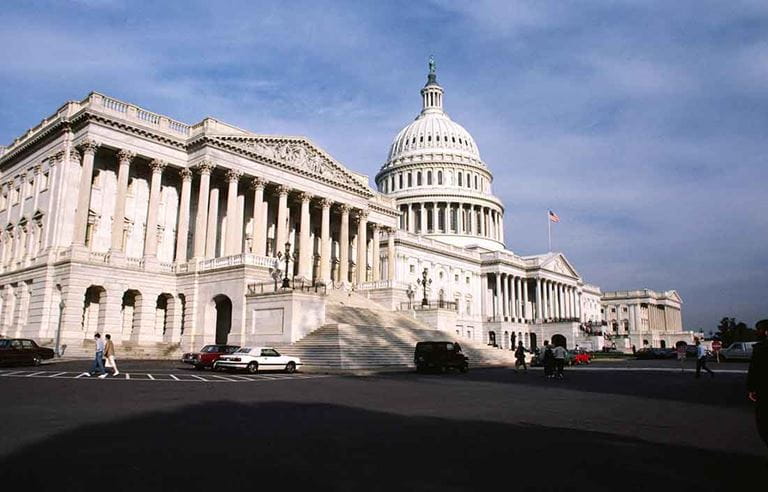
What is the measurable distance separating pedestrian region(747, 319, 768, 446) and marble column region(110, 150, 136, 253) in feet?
139

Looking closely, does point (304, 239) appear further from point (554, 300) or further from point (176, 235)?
point (554, 300)

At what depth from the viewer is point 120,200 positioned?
143 ft

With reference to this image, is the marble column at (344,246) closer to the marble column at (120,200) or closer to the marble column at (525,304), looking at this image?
the marble column at (120,200)

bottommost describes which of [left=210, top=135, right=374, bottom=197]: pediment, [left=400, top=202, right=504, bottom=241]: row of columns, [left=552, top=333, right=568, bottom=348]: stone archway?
[left=552, top=333, right=568, bottom=348]: stone archway

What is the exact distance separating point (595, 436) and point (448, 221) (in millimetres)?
99249

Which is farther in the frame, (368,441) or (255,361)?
(255,361)

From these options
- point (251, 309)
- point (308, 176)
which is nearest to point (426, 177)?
point (308, 176)

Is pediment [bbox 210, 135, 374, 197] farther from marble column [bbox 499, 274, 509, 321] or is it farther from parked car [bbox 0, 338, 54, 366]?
marble column [bbox 499, 274, 509, 321]

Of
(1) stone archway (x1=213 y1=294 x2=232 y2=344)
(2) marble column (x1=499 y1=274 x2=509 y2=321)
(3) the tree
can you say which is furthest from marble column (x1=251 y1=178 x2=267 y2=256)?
(3) the tree

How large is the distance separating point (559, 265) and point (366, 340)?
80935mm

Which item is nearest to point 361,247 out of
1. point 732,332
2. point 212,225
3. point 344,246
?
point 344,246

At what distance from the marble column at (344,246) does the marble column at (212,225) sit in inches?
539

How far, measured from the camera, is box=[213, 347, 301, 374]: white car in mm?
30172

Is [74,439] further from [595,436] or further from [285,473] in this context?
[595,436]
